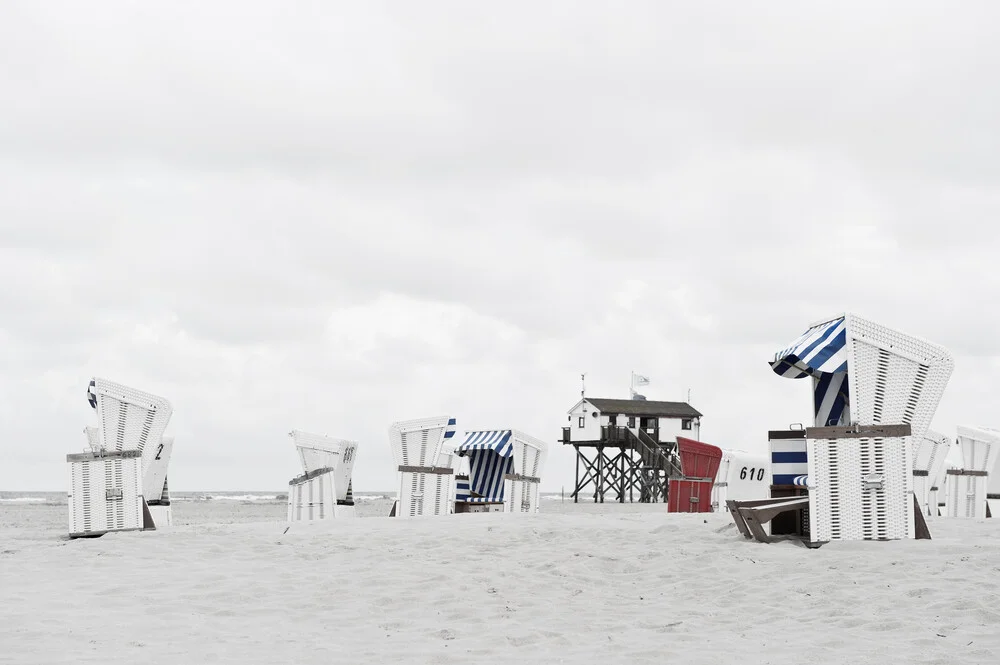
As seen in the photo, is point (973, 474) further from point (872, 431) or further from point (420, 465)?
point (872, 431)

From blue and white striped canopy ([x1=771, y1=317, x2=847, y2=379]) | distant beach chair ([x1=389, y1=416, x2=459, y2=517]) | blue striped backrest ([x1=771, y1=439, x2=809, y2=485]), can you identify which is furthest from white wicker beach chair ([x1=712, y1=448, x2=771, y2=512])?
blue and white striped canopy ([x1=771, y1=317, x2=847, y2=379])

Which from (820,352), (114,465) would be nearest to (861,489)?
(820,352)

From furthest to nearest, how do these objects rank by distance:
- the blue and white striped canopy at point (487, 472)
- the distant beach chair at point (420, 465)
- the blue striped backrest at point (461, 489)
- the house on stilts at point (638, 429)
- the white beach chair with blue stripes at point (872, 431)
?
the house on stilts at point (638, 429) → the blue and white striped canopy at point (487, 472) → the blue striped backrest at point (461, 489) → the distant beach chair at point (420, 465) → the white beach chair with blue stripes at point (872, 431)

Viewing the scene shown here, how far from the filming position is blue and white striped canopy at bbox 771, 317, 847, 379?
8500 mm

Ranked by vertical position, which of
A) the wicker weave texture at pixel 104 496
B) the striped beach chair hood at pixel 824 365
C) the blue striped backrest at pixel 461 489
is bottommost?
the blue striped backrest at pixel 461 489

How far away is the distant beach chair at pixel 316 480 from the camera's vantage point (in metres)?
16.4

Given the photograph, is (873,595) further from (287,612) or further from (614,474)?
(614,474)

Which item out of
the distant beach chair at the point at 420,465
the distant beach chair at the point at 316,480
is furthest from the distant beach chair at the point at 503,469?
the distant beach chair at the point at 316,480

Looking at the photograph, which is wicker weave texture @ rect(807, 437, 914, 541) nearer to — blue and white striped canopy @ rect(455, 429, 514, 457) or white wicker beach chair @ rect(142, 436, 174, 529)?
white wicker beach chair @ rect(142, 436, 174, 529)

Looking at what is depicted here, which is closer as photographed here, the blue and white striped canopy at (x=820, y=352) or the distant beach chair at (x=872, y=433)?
the distant beach chair at (x=872, y=433)

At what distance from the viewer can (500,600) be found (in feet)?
23.2

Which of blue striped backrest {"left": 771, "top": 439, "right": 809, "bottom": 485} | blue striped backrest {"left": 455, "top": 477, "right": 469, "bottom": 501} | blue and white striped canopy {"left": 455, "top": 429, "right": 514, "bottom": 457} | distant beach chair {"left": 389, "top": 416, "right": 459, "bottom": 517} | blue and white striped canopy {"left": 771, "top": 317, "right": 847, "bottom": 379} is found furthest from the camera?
blue striped backrest {"left": 455, "top": 477, "right": 469, "bottom": 501}

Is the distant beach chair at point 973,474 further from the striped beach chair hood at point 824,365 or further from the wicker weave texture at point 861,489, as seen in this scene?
the wicker weave texture at point 861,489

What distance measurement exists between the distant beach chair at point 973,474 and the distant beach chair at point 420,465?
1203 cm
